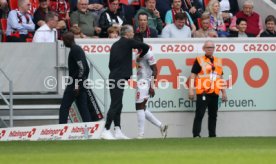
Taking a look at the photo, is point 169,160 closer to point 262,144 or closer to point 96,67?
point 262,144

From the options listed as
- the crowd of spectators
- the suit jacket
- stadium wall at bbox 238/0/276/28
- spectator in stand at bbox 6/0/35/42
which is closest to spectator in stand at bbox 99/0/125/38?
the crowd of spectators

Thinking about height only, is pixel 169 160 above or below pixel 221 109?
above

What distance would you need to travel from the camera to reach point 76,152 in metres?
18.2

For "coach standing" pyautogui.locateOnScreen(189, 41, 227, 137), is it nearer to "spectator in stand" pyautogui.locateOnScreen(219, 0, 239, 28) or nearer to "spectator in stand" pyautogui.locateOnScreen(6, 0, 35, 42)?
"spectator in stand" pyautogui.locateOnScreen(219, 0, 239, 28)

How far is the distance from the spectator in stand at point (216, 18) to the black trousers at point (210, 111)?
2512 millimetres

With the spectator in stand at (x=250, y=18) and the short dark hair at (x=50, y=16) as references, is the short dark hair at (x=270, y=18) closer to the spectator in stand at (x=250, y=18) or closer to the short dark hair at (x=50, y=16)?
the spectator in stand at (x=250, y=18)

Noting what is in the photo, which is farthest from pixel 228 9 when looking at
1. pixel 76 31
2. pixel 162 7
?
pixel 76 31

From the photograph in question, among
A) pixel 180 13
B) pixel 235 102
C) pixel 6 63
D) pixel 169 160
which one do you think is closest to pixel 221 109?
pixel 235 102

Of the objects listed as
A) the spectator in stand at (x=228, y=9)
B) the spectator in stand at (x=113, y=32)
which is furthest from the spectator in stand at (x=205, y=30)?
the spectator in stand at (x=113, y=32)

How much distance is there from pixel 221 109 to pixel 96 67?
10.3 feet

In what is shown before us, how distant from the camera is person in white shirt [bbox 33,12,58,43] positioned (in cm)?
2439

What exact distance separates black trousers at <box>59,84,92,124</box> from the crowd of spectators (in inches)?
83.6

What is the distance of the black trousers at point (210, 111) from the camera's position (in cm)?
2469

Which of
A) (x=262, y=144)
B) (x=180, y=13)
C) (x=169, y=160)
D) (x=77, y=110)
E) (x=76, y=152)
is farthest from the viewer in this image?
(x=180, y=13)
